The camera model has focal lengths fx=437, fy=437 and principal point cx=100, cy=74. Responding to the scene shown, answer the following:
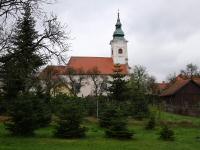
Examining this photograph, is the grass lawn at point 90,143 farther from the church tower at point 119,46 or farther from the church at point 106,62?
the church tower at point 119,46

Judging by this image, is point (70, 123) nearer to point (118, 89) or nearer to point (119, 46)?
point (118, 89)

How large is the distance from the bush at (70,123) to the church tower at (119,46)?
76.9 metres

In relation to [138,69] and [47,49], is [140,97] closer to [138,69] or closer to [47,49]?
[47,49]

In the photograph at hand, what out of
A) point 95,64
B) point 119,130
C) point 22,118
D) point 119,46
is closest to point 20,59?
point 22,118

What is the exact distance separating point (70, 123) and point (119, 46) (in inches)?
3114

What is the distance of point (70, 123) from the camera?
88.3 feet

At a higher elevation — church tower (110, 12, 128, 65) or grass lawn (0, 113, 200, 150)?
church tower (110, 12, 128, 65)

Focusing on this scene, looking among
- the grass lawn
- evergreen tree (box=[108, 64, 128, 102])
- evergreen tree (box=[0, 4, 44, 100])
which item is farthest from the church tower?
evergreen tree (box=[0, 4, 44, 100])

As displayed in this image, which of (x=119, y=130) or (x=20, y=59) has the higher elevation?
(x=20, y=59)

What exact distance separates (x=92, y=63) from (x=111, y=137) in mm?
71817

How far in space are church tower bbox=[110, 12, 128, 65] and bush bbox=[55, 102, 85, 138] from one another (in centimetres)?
7687

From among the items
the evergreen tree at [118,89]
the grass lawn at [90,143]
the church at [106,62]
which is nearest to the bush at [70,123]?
the grass lawn at [90,143]

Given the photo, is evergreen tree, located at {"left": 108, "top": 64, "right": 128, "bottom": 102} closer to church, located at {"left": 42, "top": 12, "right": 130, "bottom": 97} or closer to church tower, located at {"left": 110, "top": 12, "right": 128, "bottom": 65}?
church, located at {"left": 42, "top": 12, "right": 130, "bottom": 97}

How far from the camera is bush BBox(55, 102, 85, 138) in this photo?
1045 inches
